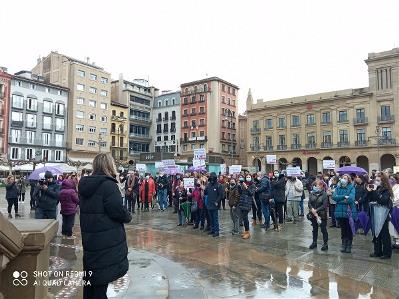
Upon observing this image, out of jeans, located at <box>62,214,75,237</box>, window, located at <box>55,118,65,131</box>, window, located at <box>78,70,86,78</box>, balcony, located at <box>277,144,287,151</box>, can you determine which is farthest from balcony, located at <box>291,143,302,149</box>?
jeans, located at <box>62,214,75,237</box>

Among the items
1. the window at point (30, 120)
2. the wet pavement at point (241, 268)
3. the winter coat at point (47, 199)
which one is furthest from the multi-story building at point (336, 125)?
the winter coat at point (47, 199)

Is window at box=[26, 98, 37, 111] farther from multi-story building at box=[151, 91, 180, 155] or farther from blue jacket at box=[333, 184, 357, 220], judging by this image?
blue jacket at box=[333, 184, 357, 220]

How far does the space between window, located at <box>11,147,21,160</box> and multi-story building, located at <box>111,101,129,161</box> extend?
17365 millimetres

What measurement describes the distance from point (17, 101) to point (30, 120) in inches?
141

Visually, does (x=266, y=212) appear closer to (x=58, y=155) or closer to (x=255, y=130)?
(x=58, y=155)

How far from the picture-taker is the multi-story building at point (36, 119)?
185 ft

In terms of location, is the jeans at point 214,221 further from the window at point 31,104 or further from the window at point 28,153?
the window at point 31,104

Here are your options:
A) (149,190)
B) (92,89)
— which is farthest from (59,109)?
(149,190)

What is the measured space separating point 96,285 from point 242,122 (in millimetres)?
79255

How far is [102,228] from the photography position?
365cm

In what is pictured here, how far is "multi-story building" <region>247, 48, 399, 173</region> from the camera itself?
53.3 metres

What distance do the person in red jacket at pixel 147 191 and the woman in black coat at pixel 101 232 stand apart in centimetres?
1411

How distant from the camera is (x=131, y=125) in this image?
75688mm

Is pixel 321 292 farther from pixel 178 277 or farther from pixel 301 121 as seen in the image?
pixel 301 121
